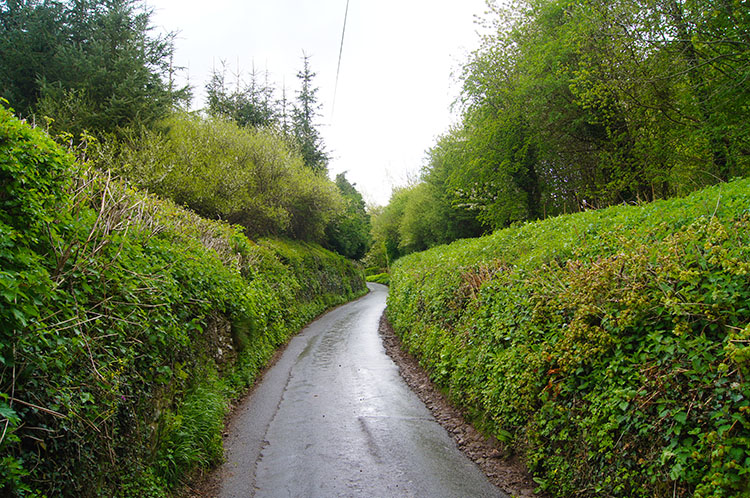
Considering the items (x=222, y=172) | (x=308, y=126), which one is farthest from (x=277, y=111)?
(x=222, y=172)

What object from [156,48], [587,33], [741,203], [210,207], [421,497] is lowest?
[421,497]

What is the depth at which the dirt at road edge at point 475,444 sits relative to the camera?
4.67 m

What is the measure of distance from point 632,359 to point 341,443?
13.4 feet

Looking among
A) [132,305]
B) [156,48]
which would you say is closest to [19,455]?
[132,305]

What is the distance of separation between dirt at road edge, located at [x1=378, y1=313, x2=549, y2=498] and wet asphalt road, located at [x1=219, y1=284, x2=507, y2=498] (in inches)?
5.3

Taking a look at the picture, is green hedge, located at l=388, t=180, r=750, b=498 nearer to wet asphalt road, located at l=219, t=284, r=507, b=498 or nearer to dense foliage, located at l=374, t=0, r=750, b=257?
wet asphalt road, located at l=219, t=284, r=507, b=498

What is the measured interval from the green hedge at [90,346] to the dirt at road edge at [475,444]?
141 inches

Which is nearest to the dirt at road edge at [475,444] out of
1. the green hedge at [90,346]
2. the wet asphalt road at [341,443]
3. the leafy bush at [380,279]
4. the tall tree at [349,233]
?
the wet asphalt road at [341,443]

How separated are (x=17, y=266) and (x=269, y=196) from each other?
19529 mm

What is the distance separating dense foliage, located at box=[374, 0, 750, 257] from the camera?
10.5 meters

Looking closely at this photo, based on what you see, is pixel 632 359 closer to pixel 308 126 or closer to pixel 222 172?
pixel 222 172

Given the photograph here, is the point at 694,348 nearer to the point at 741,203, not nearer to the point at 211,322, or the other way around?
the point at 741,203

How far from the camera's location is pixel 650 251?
180 inches

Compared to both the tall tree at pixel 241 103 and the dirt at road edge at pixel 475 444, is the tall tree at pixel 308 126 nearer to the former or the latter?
the tall tree at pixel 241 103
